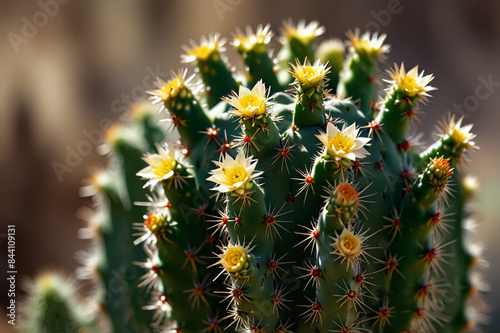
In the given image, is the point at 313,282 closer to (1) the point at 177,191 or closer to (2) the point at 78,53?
(1) the point at 177,191

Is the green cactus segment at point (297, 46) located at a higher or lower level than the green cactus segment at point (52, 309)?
higher

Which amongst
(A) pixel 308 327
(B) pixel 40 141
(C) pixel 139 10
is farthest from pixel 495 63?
(B) pixel 40 141

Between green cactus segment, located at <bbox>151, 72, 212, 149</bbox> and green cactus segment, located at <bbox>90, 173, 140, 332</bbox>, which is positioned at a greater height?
green cactus segment, located at <bbox>151, 72, 212, 149</bbox>

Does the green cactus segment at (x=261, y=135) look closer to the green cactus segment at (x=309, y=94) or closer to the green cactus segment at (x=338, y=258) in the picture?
the green cactus segment at (x=309, y=94)

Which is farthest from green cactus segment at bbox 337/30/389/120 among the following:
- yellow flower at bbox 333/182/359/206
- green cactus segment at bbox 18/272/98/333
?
green cactus segment at bbox 18/272/98/333

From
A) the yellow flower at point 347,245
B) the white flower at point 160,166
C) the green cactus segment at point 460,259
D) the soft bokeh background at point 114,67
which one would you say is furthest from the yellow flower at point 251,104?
the soft bokeh background at point 114,67

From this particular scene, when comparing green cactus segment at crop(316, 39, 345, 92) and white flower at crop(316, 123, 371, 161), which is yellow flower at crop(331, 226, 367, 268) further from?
green cactus segment at crop(316, 39, 345, 92)

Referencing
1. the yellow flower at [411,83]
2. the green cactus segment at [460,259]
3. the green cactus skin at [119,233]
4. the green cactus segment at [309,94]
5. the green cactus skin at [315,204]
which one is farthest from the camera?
the green cactus skin at [119,233]
